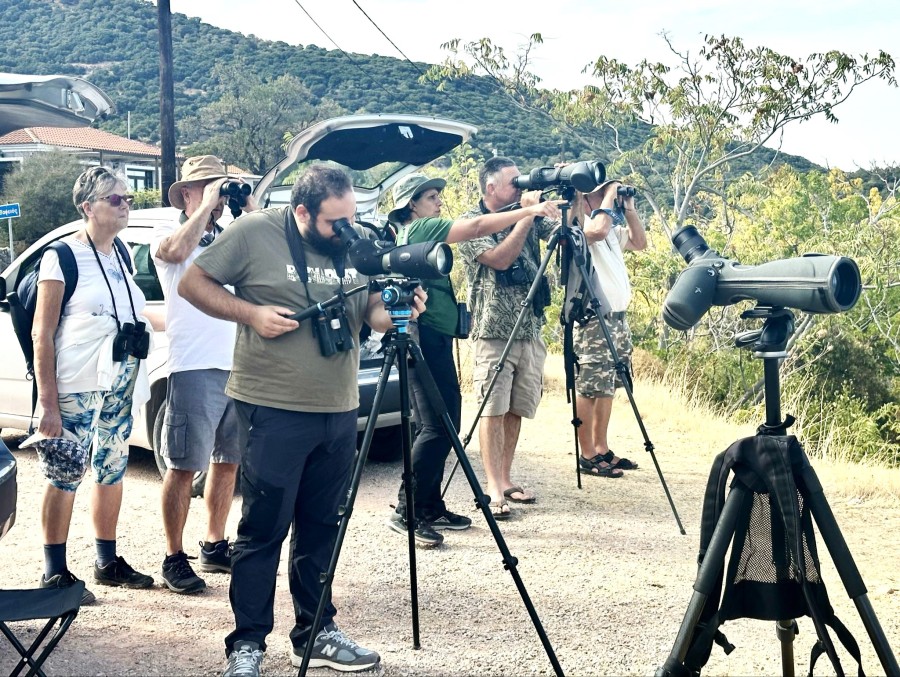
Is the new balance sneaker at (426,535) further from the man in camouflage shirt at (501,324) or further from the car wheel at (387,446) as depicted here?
the car wheel at (387,446)

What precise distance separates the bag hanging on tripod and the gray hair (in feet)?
9.09

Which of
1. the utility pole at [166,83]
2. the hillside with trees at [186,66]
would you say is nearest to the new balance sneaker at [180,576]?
the utility pole at [166,83]

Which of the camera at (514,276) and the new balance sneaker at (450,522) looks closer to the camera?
the new balance sneaker at (450,522)

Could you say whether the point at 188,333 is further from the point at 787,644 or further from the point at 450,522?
the point at 787,644

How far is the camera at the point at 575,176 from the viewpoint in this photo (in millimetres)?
4785

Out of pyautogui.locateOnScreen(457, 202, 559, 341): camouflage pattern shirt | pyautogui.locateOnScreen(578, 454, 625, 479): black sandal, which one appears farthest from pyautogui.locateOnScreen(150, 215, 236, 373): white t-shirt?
pyautogui.locateOnScreen(578, 454, 625, 479): black sandal

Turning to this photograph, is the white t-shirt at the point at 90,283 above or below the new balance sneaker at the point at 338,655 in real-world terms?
above

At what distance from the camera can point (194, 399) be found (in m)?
4.35

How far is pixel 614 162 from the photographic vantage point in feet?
48.9

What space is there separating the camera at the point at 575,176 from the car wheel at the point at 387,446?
2.50 m

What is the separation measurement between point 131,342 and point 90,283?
29cm

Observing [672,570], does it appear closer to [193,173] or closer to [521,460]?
[521,460]

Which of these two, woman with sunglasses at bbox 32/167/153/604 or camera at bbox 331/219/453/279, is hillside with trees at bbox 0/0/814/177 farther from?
camera at bbox 331/219/453/279

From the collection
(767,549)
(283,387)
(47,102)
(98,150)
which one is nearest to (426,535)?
(283,387)
